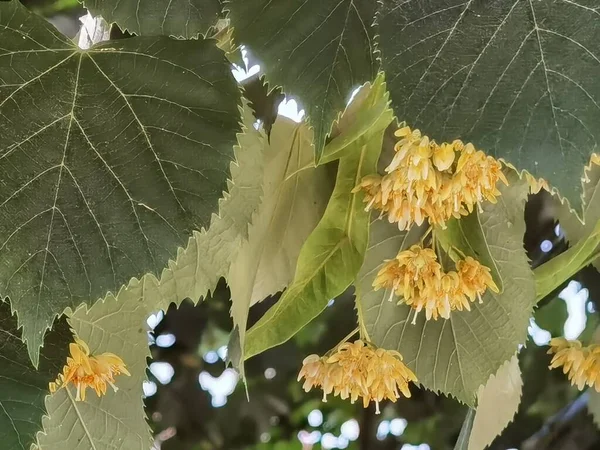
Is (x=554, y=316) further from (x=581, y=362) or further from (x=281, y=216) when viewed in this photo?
(x=281, y=216)

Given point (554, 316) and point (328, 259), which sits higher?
point (328, 259)

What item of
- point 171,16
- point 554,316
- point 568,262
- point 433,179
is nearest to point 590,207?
point 568,262

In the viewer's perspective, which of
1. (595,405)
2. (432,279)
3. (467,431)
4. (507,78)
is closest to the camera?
(507,78)

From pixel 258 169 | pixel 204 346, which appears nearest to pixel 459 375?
pixel 258 169

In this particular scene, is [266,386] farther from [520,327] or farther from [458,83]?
[458,83]

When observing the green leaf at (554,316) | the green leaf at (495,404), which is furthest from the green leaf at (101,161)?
the green leaf at (554,316)

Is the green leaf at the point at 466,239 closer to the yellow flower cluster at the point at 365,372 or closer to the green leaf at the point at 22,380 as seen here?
the yellow flower cluster at the point at 365,372

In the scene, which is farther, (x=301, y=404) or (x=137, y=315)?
(x=301, y=404)

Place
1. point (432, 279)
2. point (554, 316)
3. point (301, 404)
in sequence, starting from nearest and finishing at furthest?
point (432, 279) < point (554, 316) < point (301, 404)
